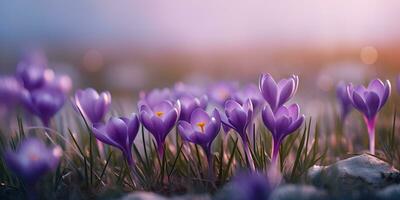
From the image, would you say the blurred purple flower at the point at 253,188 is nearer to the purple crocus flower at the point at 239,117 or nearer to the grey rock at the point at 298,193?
the grey rock at the point at 298,193

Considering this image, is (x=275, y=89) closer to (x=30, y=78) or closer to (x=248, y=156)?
(x=248, y=156)

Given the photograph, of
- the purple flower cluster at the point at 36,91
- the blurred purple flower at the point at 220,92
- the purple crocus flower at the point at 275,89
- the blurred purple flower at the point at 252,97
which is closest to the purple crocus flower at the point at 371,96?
the purple crocus flower at the point at 275,89

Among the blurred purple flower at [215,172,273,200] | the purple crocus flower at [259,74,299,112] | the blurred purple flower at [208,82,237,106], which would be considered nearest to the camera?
the blurred purple flower at [215,172,273,200]

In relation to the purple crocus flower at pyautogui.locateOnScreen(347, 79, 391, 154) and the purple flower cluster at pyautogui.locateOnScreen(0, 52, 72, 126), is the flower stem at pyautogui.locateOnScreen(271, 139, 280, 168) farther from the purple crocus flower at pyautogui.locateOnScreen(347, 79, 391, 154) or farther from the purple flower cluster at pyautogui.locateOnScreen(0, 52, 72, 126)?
the purple flower cluster at pyautogui.locateOnScreen(0, 52, 72, 126)

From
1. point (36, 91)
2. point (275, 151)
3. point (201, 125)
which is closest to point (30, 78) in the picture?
point (36, 91)

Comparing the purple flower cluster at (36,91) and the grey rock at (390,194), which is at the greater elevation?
the purple flower cluster at (36,91)

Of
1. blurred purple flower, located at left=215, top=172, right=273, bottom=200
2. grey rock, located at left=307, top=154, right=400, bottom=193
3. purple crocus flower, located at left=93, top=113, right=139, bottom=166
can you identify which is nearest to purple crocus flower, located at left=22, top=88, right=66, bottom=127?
purple crocus flower, located at left=93, top=113, right=139, bottom=166
